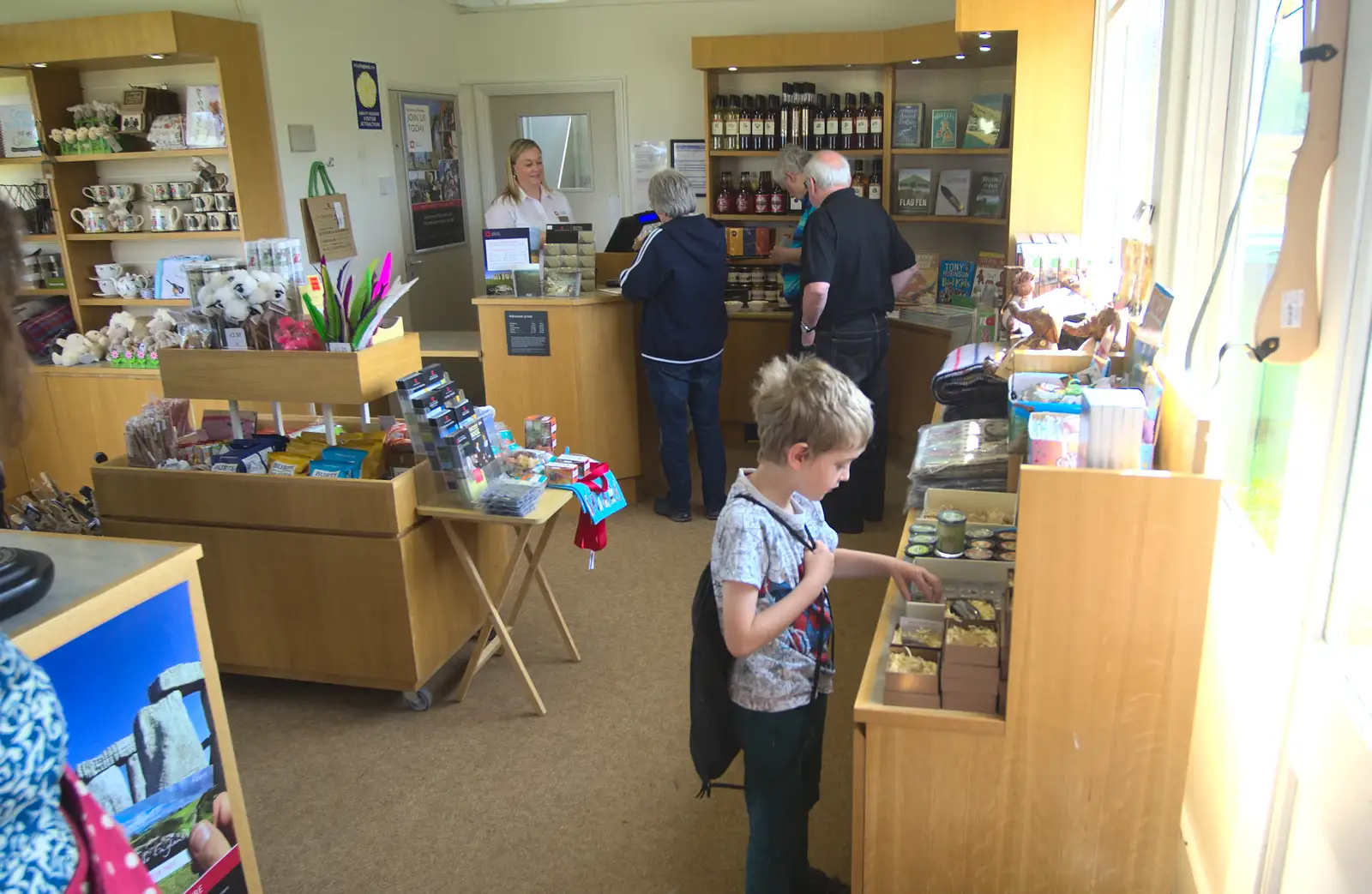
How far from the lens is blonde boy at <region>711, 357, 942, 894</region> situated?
1.80 metres

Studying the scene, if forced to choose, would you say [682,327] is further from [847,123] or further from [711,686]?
[711,686]

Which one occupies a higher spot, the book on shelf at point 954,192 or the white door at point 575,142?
the white door at point 575,142

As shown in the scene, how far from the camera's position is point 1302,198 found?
1479 mm

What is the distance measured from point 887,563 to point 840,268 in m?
2.41

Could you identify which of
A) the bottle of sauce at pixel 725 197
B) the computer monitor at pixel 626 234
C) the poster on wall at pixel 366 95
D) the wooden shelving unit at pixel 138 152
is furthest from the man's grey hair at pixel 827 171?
the poster on wall at pixel 366 95

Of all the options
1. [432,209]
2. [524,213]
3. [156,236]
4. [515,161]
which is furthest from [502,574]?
[432,209]

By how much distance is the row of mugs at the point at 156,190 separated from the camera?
5.31 m

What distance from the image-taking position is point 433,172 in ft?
23.0

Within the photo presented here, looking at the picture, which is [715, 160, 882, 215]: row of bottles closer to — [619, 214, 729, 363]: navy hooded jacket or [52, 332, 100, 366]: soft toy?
[619, 214, 729, 363]: navy hooded jacket

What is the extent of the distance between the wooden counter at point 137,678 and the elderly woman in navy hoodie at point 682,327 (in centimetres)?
304

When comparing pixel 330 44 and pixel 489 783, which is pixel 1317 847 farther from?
pixel 330 44

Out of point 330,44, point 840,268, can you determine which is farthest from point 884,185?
point 330,44

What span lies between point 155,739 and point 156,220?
14.7 feet

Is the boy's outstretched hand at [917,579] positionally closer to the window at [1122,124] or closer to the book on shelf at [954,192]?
the window at [1122,124]
